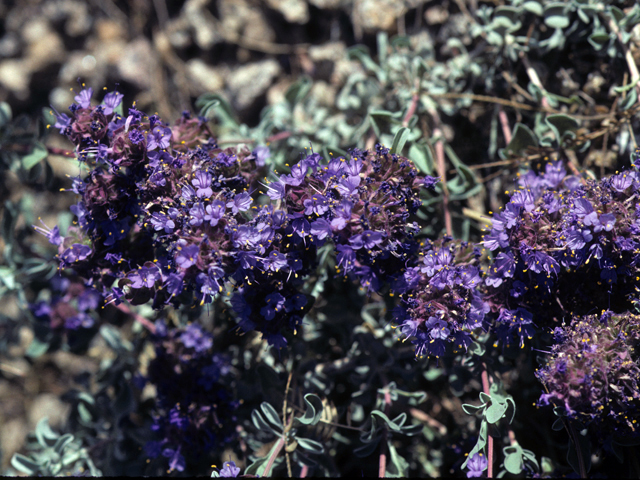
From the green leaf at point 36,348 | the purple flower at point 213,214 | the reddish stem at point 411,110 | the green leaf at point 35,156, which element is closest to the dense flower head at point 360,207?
the purple flower at point 213,214

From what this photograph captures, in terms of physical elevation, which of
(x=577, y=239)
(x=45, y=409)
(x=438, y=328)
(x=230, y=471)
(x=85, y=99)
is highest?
(x=85, y=99)

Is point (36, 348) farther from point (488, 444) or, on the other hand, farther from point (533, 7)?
point (533, 7)

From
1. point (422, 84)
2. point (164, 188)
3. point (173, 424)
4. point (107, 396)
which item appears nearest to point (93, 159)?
point (164, 188)

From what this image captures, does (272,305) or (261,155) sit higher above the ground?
(261,155)

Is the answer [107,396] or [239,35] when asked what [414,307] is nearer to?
[107,396]

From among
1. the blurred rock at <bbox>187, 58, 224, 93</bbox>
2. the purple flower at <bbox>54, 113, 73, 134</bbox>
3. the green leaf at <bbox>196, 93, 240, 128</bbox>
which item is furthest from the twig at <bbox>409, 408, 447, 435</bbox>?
the blurred rock at <bbox>187, 58, 224, 93</bbox>

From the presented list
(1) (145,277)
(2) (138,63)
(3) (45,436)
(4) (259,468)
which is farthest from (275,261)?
(2) (138,63)
